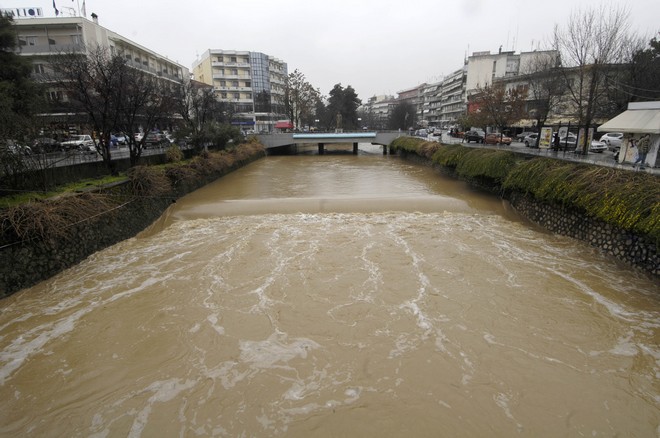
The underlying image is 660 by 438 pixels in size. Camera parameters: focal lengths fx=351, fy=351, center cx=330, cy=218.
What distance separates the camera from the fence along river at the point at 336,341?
17.0ft

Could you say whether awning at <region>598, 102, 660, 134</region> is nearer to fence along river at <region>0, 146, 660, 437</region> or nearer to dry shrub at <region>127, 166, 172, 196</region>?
fence along river at <region>0, 146, 660, 437</region>

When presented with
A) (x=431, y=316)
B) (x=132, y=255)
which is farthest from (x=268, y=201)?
(x=431, y=316)

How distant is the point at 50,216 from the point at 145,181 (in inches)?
233

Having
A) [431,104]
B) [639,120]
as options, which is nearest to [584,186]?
[639,120]

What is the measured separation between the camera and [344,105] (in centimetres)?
7300

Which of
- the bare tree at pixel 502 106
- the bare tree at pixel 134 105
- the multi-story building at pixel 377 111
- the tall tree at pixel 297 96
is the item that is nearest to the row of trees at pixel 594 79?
the bare tree at pixel 502 106

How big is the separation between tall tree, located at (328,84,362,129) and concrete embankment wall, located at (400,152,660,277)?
59734 mm

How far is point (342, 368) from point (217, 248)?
7.03 meters

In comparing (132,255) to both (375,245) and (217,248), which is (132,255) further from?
(375,245)

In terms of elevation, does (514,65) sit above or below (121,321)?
above

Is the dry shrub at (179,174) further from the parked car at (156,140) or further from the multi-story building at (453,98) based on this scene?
the multi-story building at (453,98)

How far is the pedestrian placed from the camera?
514 inches

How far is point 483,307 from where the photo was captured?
8.00 metres

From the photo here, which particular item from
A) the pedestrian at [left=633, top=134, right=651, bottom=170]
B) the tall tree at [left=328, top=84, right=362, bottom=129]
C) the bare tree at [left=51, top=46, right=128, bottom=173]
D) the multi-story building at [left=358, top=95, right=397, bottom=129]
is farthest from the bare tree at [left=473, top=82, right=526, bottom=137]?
the multi-story building at [left=358, top=95, right=397, bottom=129]
